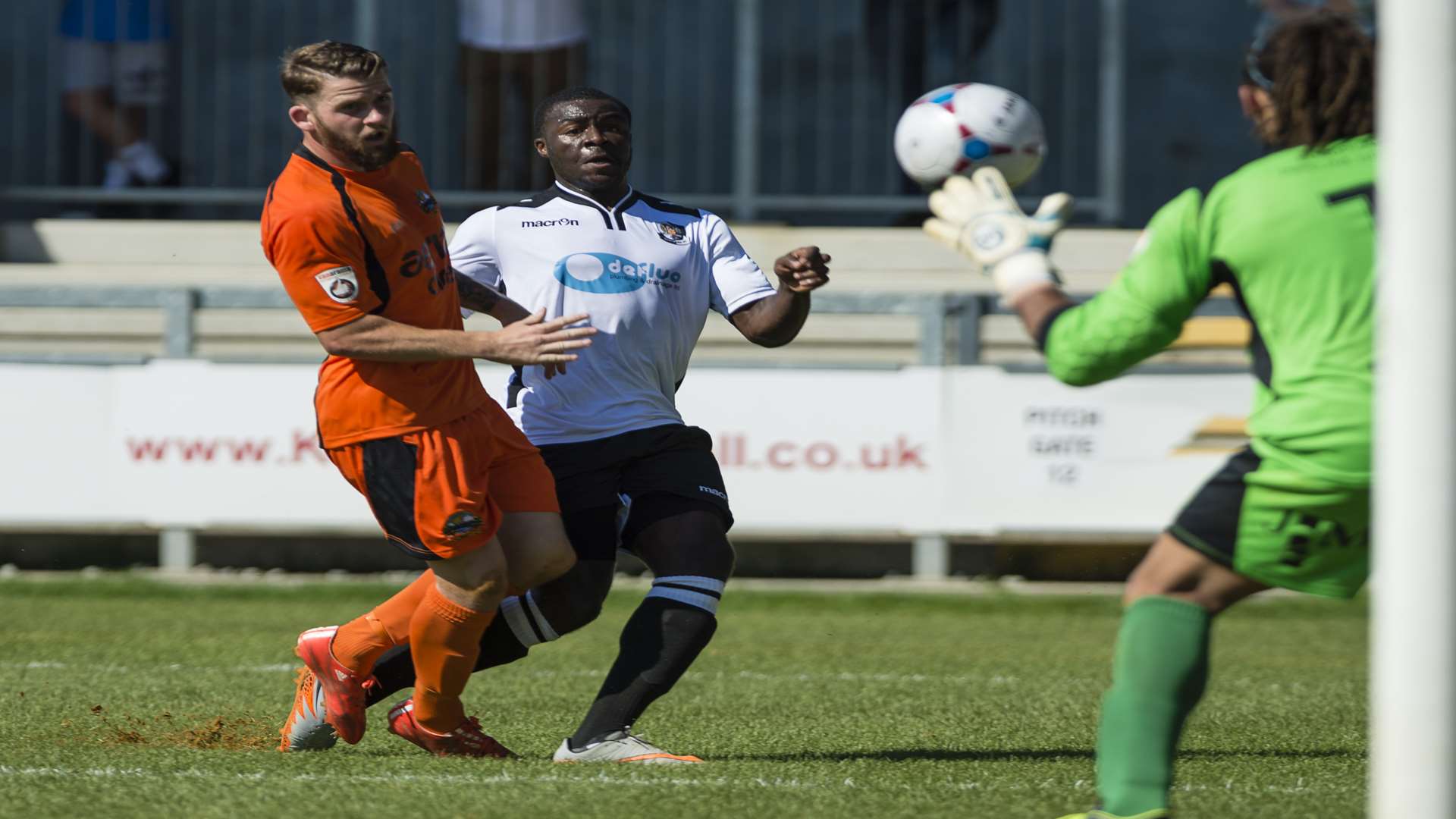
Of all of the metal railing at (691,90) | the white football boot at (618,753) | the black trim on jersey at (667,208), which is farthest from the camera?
the metal railing at (691,90)

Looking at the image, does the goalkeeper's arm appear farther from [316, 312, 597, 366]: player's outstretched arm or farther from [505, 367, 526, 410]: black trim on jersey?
[505, 367, 526, 410]: black trim on jersey

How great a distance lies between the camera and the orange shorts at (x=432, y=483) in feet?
16.0

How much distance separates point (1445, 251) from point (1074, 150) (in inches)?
478

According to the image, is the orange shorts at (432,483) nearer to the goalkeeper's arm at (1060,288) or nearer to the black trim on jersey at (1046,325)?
the goalkeeper's arm at (1060,288)

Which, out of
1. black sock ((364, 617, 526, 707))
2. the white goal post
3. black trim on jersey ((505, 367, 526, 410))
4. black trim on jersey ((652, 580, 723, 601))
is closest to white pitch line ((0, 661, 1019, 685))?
black sock ((364, 617, 526, 707))

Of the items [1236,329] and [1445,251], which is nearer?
[1445,251]

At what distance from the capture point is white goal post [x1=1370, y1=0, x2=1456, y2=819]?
2.91 metres

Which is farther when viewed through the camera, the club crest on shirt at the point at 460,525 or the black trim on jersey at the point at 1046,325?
the club crest on shirt at the point at 460,525

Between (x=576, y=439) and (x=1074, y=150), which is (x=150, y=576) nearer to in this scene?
(x=576, y=439)

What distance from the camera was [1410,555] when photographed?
2.97 metres

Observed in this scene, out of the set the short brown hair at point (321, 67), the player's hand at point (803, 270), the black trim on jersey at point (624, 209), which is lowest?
the player's hand at point (803, 270)

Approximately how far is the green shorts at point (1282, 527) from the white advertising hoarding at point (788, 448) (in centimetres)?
717

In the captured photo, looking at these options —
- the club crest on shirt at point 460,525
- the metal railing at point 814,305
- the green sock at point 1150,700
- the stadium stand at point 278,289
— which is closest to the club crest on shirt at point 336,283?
the club crest on shirt at point 460,525

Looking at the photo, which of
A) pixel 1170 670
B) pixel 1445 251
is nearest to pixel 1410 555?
pixel 1445 251
